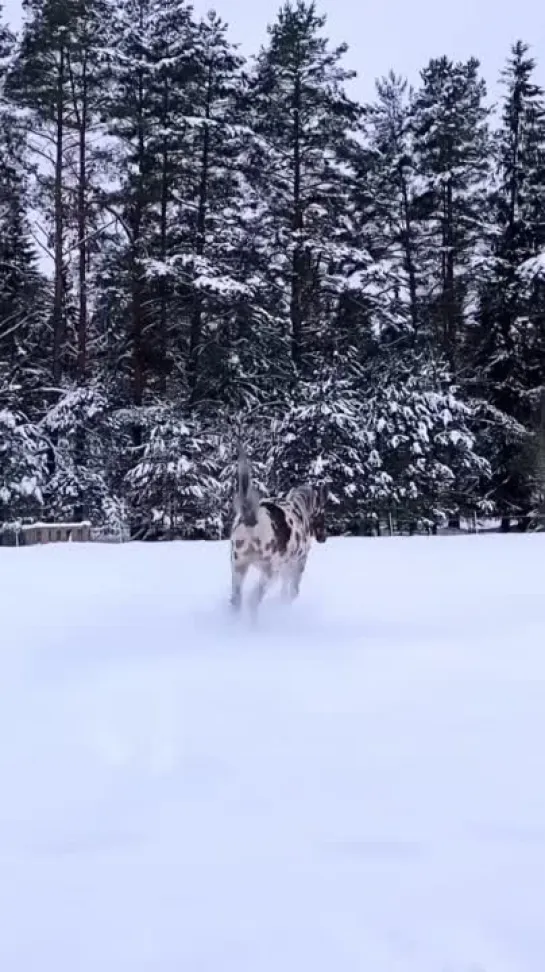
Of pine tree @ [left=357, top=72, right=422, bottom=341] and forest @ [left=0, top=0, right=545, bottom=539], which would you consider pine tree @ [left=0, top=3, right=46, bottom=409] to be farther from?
pine tree @ [left=357, top=72, right=422, bottom=341]

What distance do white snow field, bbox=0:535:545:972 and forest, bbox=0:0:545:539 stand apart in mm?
14044

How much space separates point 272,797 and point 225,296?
1923 cm

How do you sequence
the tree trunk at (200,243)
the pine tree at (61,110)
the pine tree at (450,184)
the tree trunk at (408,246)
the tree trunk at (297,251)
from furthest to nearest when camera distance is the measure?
the pine tree at (450,184) → the tree trunk at (408,246) → the tree trunk at (297,251) → the tree trunk at (200,243) → the pine tree at (61,110)

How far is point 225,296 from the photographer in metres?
21.4

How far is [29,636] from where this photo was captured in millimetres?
6215

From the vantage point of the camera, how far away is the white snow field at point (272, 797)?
7.19 ft

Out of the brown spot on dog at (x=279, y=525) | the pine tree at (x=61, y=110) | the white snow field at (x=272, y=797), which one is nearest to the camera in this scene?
the white snow field at (x=272, y=797)

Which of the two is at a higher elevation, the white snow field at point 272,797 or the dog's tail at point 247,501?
the dog's tail at point 247,501

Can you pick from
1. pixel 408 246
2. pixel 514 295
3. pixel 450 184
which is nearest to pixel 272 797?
pixel 514 295

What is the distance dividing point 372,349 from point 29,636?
724 inches

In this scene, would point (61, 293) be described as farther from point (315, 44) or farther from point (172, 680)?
point (172, 680)

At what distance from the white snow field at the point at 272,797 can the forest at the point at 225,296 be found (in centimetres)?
1404

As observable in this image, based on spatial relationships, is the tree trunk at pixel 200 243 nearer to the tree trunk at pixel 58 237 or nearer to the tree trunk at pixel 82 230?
the tree trunk at pixel 82 230

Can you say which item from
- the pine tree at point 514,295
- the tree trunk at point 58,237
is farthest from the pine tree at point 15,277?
the pine tree at point 514,295
